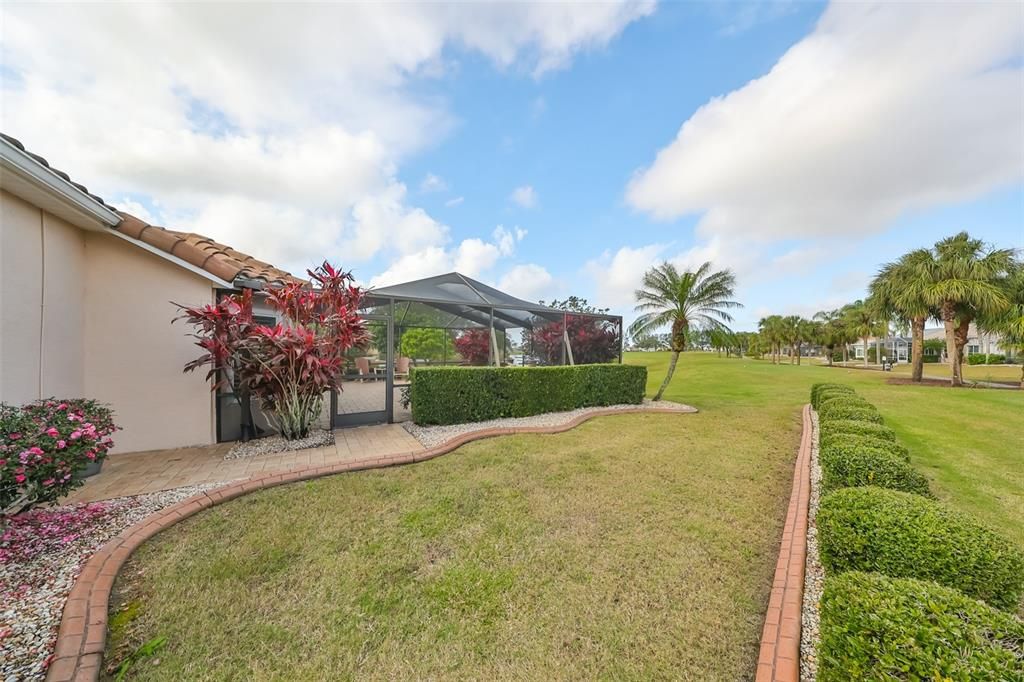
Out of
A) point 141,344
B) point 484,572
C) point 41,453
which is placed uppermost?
point 141,344

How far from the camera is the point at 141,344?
5.46 metres

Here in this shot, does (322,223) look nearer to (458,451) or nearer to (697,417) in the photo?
(458,451)

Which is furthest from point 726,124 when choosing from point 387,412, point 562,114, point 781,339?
point 781,339

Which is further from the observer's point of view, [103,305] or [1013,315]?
[1013,315]

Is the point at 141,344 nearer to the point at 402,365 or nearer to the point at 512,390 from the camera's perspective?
the point at 402,365

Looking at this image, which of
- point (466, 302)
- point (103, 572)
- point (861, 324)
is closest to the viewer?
point (103, 572)

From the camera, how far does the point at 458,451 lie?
598 cm

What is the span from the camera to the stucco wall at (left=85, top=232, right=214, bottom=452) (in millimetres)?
5258

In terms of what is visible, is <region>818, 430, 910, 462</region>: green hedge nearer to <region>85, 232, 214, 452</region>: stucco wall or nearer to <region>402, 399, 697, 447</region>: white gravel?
<region>402, 399, 697, 447</region>: white gravel

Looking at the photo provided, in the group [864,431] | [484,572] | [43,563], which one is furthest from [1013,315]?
[43,563]

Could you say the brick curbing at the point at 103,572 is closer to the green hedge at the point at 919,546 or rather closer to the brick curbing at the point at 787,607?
the brick curbing at the point at 787,607

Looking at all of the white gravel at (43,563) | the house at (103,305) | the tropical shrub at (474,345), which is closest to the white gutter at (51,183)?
the house at (103,305)

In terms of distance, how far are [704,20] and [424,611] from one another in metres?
11.5

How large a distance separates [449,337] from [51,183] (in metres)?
7.40
